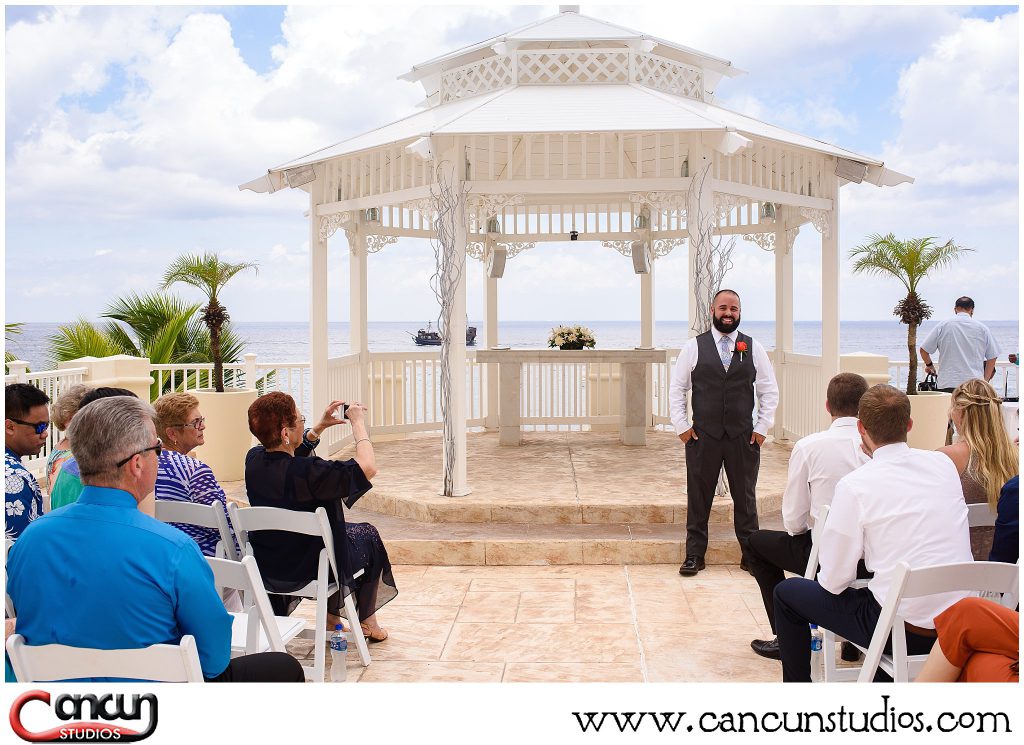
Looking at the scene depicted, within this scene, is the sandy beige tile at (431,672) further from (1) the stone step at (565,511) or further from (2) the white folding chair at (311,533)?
(1) the stone step at (565,511)

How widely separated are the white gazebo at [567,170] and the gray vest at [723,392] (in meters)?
1.07

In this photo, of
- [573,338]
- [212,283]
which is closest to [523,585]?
[573,338]

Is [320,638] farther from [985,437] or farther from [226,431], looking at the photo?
[226,431]

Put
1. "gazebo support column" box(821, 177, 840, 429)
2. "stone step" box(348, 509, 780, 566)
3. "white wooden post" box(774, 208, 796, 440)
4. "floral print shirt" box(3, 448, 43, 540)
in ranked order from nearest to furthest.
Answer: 1. "floral print shirt" box(3, 448, 43, 540)
2. "stone step" box(348, 509, 780, 566)
3. "gazebo support column" box(821, 177, 840, 429)
4. "white wooden post" box(774, 208, 796, 440)

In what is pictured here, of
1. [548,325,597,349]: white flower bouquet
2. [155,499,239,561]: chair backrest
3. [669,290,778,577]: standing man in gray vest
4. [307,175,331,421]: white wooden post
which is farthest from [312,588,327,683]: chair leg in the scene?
[548,325,597,349]: white flower bouquet

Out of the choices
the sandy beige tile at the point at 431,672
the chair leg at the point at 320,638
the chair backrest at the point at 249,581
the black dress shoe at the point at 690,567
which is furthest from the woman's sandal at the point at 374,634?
the black dress shoe at the point at 690,567

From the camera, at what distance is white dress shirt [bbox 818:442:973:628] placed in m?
2.84

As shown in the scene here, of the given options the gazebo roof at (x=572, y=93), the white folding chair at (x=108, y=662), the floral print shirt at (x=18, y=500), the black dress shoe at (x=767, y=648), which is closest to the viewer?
the white folding chair at (x=108, y=662)

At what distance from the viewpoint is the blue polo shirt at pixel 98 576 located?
220 centimetres

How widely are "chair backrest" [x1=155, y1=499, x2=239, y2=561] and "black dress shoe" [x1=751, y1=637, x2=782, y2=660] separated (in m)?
2.50

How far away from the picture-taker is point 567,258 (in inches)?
2055

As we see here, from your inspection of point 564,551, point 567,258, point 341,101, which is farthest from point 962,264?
point 564,551

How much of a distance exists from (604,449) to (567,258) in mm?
43812
